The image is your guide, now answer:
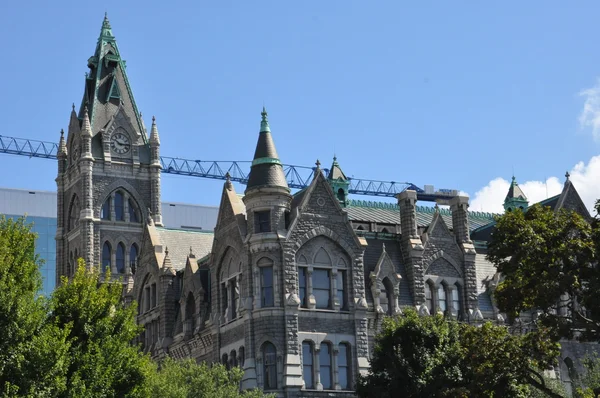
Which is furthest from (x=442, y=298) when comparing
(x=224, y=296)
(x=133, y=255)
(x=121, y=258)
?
(x=121, y=258)

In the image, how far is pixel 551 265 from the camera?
46156 millimetres

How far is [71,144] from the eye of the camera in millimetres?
116000

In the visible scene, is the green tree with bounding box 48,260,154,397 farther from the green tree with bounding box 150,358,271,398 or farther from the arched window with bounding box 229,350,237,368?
the arched window with bounding box 229,350,237,368

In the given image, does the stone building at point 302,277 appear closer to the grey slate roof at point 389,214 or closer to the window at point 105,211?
the grey slate roof at point 389,214

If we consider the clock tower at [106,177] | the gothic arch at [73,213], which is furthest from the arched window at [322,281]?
the gothic arch at [73,213]

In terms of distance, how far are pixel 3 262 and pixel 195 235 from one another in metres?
41.2

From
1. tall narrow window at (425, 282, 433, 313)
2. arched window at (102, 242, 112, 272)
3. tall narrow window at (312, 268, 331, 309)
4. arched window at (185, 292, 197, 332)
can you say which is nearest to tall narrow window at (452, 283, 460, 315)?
tall narrow window at (425, 282, 433, 313)

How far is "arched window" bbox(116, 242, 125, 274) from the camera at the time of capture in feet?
360

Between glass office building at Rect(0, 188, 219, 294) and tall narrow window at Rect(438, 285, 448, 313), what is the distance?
10279 centimetres

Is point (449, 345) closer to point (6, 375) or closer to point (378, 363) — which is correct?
point (378, 363)

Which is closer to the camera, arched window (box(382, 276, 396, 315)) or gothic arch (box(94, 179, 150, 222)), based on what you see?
arched window (box(382, 276, 396, 315))

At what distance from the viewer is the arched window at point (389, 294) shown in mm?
70750

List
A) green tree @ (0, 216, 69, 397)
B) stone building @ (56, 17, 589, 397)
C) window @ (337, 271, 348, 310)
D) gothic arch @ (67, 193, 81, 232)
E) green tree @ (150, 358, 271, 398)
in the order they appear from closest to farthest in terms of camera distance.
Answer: green tree @ (0, 216, 69, 397)
green tree @ (150, 358, 271, 398)
stone building @ (56, 17, 589, 397)
window @ (337, 271, 348, 310)
gothic arch @ (67, 193, 81, 232)

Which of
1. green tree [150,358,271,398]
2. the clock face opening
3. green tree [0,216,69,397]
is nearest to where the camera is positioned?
green tree [0,216,69,397]
